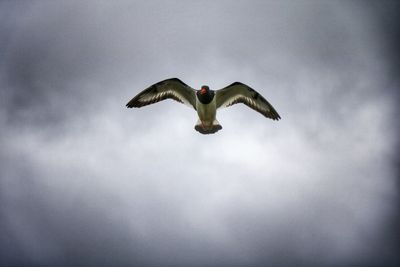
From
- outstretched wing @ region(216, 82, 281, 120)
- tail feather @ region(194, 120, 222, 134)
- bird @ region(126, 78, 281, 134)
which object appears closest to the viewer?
bird @ region(126, 78, 281, 134)

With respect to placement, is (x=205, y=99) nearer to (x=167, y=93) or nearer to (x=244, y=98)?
(x=167, y=93)

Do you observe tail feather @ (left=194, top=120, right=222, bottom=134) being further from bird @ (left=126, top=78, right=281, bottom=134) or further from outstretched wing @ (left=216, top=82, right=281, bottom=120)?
outstretched wing @ (left=216, top=82, right=281, bottom=120)

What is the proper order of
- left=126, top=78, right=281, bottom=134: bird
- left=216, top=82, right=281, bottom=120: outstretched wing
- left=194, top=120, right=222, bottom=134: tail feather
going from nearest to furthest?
left=126, top=78, right=281, bottom=134: bird → left=194, top=120, right=222, bottom=134: tail feather → left=216, top=82, right=281, bottom=120: outstretched wing

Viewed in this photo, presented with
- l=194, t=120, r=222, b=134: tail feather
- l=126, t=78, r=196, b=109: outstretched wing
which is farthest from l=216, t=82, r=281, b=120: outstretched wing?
l=126, t=78, r=196, b=109: outstretched wing

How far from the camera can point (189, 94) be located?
19.5 metres

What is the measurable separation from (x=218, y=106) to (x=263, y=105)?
2001mm

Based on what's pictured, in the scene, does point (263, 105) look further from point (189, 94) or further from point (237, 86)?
point (189, 94)

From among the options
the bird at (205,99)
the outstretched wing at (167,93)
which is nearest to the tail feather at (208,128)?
the bird at (205,99)

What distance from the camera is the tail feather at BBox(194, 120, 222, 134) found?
→ 19.2 meters

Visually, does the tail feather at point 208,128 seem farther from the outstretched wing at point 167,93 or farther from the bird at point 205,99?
the outstretched wing at point 167,93

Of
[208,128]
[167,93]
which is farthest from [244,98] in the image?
[167,93]

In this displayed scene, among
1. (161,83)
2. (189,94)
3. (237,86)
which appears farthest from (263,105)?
(161,83)

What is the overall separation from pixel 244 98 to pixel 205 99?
2.26 meters

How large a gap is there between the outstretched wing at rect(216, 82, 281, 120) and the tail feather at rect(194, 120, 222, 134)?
43.0 inches
